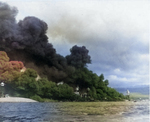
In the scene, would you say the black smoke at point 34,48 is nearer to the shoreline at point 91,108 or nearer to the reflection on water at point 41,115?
the shoreline at point 91,108

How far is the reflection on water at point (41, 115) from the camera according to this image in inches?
260

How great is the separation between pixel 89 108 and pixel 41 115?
6.19 feet

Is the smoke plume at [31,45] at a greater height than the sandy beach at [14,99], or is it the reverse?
the smoke plume at [31,45]

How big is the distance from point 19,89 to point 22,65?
88 centimetres

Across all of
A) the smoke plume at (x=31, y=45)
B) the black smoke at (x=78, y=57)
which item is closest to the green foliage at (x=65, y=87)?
the black smoke at (x=78, y=57)

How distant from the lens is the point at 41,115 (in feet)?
22.8

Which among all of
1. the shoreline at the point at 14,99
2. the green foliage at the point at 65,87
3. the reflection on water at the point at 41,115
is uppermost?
the green foliage at the point at 65,87

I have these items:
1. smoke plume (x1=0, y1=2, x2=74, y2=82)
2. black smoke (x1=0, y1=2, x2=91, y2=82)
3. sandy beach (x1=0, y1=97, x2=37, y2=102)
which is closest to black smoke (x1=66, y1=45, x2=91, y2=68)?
black smoke (x1=0, y1=2, x2=91, y2=82)

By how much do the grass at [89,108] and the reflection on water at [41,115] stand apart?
10.3 inches

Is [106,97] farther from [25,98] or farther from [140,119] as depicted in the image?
[25,98]

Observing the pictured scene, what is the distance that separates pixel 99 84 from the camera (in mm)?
8961

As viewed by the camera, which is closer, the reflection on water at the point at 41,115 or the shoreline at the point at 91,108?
the reflection on water at the point at 41,115

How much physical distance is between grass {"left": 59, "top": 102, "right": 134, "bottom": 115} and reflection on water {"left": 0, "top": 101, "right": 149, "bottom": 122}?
26 cm

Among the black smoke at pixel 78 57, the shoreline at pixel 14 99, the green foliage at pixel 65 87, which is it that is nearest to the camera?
the shoreline at pixel 14 99
